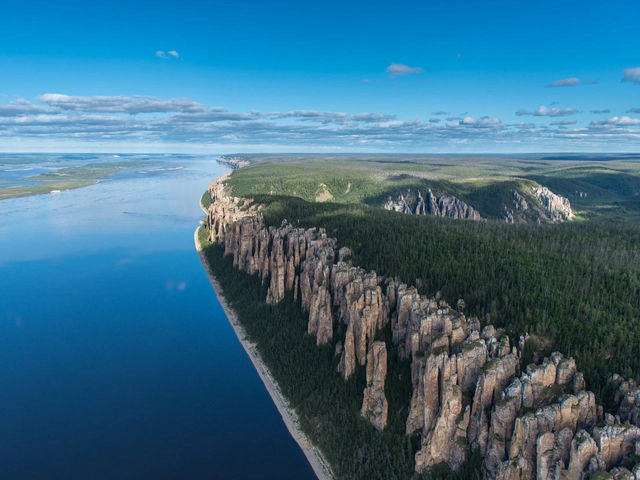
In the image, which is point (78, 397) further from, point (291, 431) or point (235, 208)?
point (235, 208)

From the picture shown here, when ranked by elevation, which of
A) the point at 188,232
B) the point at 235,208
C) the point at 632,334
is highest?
the point at 632,334

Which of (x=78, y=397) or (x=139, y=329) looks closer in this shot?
(x=78, y=397)

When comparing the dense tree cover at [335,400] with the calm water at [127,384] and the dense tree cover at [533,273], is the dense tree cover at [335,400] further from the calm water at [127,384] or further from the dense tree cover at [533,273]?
the dense tree cover at [533,273]

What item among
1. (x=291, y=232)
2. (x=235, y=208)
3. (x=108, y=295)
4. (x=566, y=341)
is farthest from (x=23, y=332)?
(x=566, y=341)

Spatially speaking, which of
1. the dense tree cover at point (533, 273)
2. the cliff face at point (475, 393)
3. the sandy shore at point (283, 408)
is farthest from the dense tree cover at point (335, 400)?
the dense tree cover at point (533, 273)

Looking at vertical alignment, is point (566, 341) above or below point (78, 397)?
above

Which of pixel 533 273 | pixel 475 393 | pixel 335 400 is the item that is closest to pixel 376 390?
pixel 335 400

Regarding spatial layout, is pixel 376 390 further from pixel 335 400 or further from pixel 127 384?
pixel 127 384
